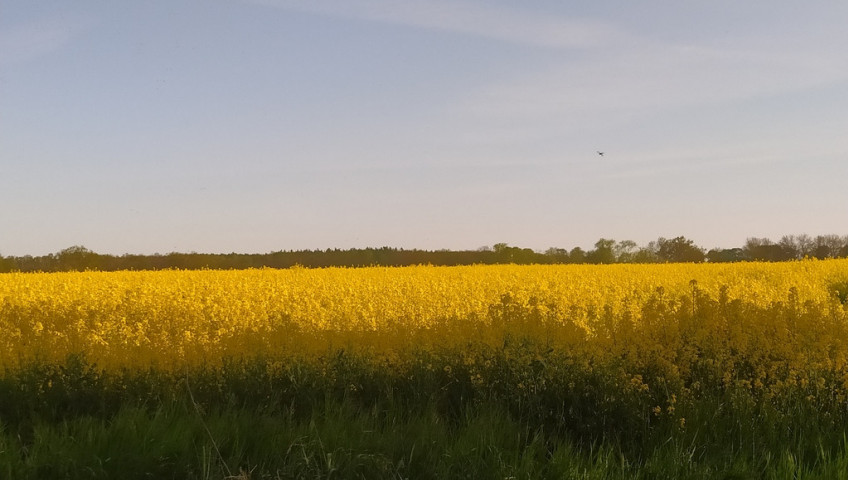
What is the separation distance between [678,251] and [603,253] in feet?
17.4

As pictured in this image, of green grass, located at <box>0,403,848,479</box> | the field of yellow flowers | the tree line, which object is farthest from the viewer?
the tree line

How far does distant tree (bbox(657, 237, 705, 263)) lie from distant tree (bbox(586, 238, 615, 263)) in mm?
3535

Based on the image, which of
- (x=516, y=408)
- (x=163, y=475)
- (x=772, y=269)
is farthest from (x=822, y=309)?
(x=772, y=269)

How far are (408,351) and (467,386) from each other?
0.92 meters

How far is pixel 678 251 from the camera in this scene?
1873 inches

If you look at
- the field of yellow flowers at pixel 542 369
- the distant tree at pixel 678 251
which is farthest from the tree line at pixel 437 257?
the field of yellow flowers at pixel 542 369

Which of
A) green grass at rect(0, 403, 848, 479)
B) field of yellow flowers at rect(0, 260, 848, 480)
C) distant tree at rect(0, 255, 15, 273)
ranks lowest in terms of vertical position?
green grass at rect(0, 403, 848, 479)

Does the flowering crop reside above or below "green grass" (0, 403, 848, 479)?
above

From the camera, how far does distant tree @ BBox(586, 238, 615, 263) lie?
46.6 m

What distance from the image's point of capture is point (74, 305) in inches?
594

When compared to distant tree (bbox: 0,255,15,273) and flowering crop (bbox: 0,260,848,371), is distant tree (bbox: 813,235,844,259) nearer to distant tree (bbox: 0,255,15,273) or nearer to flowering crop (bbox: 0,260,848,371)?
flowering crop (bbox: 0,260,848,371)

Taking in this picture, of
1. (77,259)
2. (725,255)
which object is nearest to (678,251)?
(725,255)

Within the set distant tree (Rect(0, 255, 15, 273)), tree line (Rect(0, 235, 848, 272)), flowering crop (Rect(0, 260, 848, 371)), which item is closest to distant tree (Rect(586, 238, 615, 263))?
tree line (Rect(0, 235, 848, 272))

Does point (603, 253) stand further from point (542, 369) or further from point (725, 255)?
point (542, 369)
